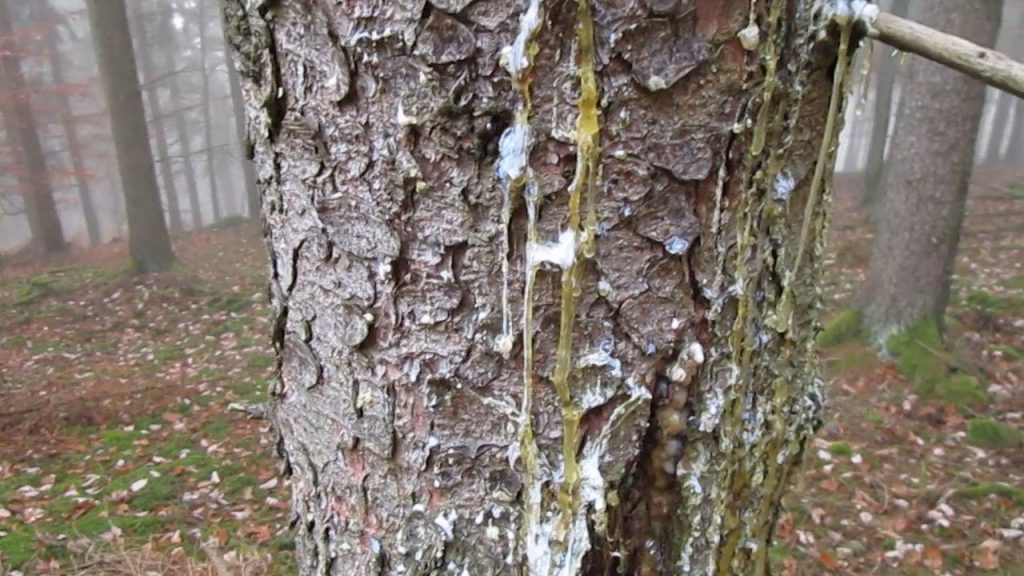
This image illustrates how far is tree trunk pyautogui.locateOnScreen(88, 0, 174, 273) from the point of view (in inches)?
340

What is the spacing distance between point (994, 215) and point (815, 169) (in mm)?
Result: 11779

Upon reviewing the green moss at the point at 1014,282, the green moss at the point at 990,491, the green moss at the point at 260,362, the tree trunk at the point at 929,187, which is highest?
the tree trunk at the point at 929,187

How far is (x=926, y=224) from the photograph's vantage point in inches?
203

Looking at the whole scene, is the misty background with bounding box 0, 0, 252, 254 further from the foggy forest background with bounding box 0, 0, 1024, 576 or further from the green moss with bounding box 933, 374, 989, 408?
the green moss with bounding box 933, 374, 989, 408

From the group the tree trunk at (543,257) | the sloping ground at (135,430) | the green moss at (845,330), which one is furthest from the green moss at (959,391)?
the tree trunk at (543,257)

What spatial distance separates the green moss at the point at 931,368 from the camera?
487 cm

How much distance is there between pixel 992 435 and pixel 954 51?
15.6 feet

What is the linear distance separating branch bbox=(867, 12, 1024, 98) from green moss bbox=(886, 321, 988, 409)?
16.5 feet

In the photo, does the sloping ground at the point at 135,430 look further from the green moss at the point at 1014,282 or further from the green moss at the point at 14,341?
the green moss at the point at 1014,282

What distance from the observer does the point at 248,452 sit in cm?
472

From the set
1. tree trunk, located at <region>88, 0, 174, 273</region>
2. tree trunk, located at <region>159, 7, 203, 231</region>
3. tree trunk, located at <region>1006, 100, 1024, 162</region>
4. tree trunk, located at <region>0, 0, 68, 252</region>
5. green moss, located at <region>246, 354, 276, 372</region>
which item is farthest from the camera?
tree trunk, located at <region>1006, 100, 1024, 162</region>

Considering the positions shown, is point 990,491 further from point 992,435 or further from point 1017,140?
point 1017,140

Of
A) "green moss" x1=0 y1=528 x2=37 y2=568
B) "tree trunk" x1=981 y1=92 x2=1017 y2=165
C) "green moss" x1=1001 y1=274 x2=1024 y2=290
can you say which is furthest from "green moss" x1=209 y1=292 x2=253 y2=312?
"tree trunk" x1=981 y1=92 x2=1017 y2=165

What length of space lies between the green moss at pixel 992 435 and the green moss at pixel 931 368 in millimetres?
327
